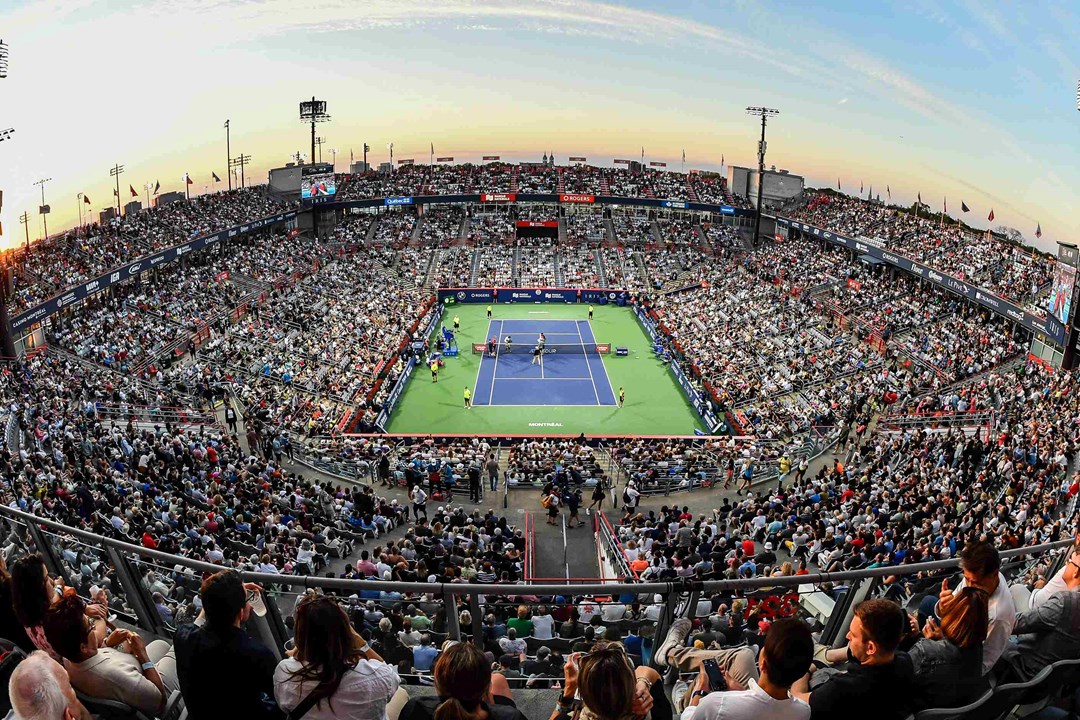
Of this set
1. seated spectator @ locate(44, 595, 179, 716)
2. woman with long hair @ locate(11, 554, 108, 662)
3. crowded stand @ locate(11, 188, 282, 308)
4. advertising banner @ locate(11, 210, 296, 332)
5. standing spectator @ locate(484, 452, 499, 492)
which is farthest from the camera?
crowded stand @ locate(11, 188, 282, 308)

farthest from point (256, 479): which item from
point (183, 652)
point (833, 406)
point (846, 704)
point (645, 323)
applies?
point (645, 323)

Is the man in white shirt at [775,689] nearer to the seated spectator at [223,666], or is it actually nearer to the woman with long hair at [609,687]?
the woman with long hair at [609,687]

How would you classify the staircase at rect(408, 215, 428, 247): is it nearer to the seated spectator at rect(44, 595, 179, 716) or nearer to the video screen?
the video screen

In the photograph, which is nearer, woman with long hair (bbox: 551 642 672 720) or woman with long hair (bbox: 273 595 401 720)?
woman with long hair (bbox: 551 642 672 720)

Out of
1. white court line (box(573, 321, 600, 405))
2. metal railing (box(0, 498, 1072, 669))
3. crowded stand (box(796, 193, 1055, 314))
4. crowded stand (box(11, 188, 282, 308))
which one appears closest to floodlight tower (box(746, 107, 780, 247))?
crowded stand (box(796, 193, 1055, 314))

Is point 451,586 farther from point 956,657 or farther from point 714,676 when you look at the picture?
point 956,657

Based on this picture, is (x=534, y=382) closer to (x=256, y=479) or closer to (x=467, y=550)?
(x=256, y=479)
